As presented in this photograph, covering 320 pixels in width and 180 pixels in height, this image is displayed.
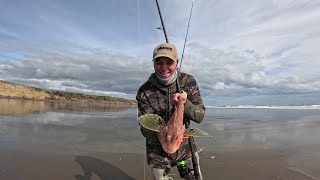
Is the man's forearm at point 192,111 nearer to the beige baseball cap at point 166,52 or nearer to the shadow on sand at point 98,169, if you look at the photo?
the beige baseball cap at point 166,52

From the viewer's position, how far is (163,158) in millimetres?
4422

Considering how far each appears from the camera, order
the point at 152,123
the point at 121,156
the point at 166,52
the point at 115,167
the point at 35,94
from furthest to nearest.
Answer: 1. the point at 35,94
2. the point at 121,156
3. the point at 115,167
4. the point at 166,52
5. the point at 152,123

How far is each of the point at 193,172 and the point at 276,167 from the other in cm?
411

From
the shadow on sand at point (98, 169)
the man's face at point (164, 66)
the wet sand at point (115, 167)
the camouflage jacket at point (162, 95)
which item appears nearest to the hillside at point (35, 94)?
the wet sand at point (115, 167)

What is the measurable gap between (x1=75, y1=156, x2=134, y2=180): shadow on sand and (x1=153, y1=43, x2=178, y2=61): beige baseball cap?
388 centimetres

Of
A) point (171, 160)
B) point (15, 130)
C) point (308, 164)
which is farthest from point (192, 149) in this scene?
point (15, 130)

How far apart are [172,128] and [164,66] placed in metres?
1.03

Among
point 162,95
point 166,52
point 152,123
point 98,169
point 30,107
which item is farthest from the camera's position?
point 30,107

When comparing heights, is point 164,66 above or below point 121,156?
above

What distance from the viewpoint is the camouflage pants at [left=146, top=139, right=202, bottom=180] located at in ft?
14.4

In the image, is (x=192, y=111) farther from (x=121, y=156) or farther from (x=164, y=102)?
(x=121, y=156)

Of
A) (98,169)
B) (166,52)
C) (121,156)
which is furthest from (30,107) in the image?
(166,52)

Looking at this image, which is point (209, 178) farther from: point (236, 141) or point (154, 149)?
point (236, 141)

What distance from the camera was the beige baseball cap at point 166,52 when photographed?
3875 millimetres
